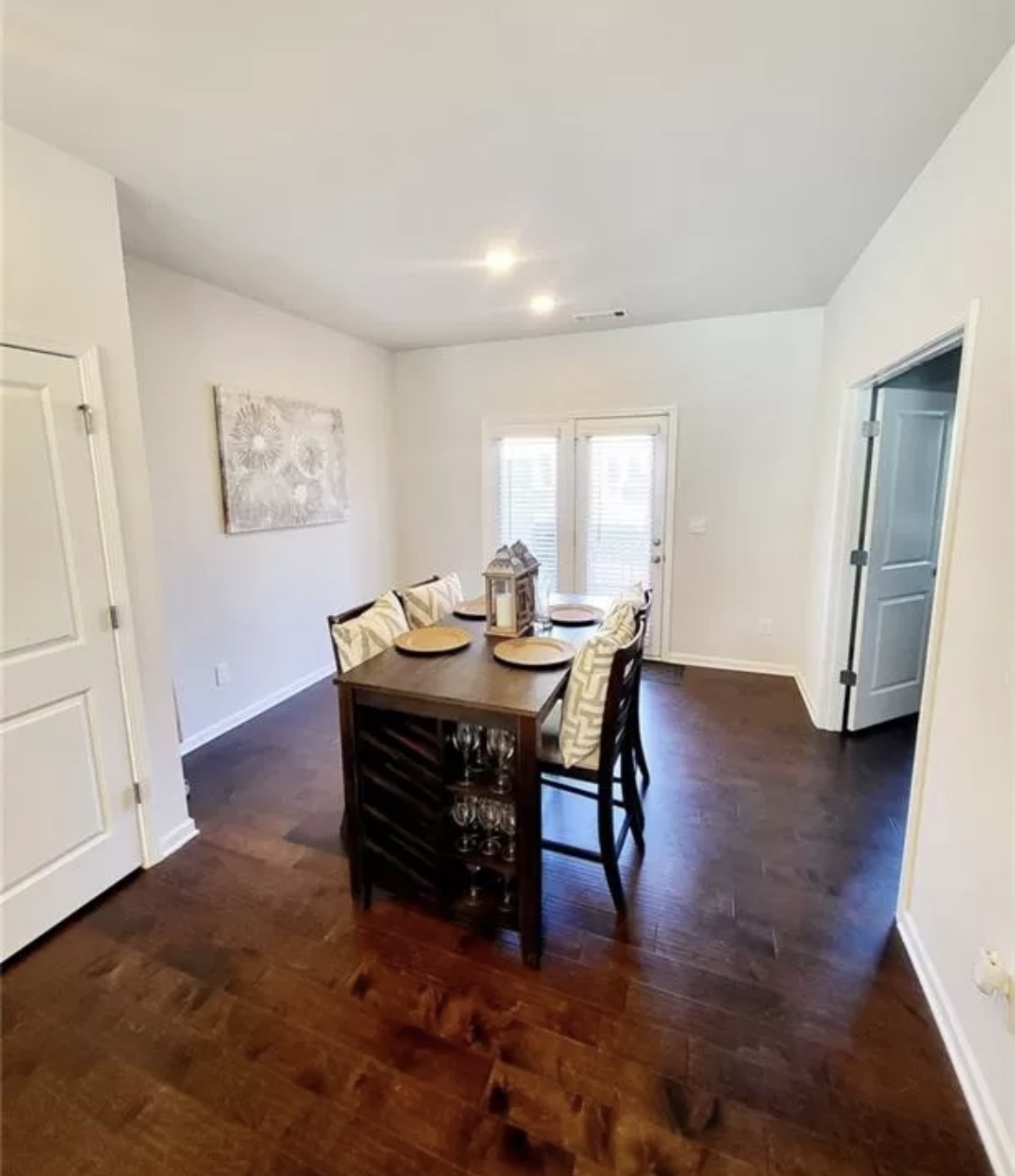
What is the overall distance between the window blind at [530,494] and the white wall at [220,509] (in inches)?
44.0

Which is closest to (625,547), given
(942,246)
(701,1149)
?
(942,246)

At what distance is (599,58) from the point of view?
4.96 feet

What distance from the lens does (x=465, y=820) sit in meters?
1.97

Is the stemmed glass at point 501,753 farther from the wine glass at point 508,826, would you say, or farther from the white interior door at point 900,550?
the white interior door at point 900,550

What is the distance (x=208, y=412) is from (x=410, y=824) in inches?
102

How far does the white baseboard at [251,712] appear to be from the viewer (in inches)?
129

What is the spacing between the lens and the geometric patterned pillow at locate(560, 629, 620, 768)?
1.90 meters

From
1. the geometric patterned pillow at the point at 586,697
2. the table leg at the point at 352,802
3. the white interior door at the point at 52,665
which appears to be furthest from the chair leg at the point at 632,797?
the white interior door at the point at 52,665

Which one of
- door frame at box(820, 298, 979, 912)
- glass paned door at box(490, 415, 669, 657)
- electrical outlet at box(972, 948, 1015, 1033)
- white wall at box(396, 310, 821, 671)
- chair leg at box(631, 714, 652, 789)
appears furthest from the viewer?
glass paned door at box(490, 415, 669, 657)

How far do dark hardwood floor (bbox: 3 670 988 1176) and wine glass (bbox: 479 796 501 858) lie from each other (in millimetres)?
308

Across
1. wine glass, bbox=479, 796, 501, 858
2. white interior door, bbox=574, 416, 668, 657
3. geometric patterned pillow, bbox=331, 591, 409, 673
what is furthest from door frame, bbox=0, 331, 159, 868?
white interior door, bbox=574, 416, 668, 657

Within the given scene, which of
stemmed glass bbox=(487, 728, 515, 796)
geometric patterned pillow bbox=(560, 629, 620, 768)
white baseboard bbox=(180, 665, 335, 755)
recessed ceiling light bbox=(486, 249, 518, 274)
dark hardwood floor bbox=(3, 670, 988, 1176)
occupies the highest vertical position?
recessed ceiling light bbox=(486, 249, 518, 274)

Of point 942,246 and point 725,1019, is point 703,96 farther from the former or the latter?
point 725,1019

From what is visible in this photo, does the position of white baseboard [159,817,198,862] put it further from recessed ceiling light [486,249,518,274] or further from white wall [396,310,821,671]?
white wall [396,310,821,671]
